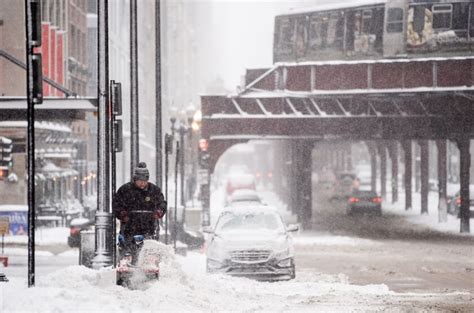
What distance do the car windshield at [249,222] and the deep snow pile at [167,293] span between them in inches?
118

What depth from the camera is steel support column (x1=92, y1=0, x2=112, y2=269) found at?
1997 cm

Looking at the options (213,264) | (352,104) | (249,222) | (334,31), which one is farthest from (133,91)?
(352,104)

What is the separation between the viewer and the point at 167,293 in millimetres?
15469

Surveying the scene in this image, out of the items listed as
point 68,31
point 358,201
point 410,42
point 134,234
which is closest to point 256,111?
point 410,42

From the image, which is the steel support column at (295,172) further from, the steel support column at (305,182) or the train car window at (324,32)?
the train car window at (324,32)

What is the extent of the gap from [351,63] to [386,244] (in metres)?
9.38

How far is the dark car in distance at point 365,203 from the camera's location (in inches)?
2464

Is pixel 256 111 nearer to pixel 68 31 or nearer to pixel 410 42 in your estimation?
pixel 410 42

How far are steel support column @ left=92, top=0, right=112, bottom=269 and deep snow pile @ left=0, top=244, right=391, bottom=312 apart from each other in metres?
1.95

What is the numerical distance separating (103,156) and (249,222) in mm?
5812

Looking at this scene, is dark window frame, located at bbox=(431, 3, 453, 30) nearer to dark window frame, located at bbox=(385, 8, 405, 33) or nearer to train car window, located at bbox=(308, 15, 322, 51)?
dark window frame, located at bbox=(385, 8, 405, 33)

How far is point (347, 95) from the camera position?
46812 millimetres

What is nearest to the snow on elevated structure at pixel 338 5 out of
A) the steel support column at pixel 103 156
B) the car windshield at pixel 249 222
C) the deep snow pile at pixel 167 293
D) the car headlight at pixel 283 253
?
the car windshield at pixel 249 222

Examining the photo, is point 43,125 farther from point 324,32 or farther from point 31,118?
point 31,118
